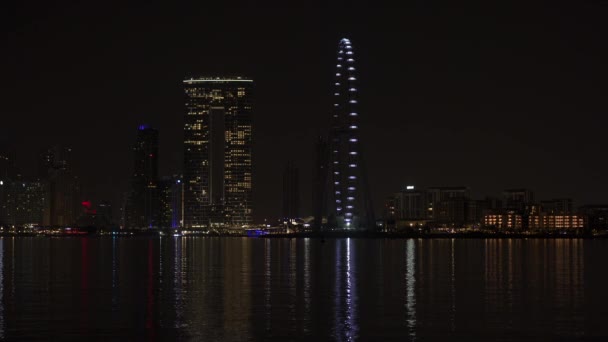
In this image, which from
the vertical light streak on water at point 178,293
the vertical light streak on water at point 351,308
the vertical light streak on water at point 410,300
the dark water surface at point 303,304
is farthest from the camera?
the vertical light streak on water at point 178,293

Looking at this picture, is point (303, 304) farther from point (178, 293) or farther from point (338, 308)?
point (178, 293)

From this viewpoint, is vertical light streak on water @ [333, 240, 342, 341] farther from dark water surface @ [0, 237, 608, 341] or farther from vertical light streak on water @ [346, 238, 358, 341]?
vertical light streak on water @ [346, 238, 358, 341]

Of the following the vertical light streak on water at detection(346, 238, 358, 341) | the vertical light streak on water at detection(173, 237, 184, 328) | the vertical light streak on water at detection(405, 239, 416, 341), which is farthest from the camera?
the vertical light streak on water at detection(173, 237, 184, 328)

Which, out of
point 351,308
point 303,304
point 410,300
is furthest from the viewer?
point 410,300

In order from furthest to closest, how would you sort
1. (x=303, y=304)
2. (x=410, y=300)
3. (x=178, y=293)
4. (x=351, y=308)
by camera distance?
(x=178, y=293), (x=410, y=300), (x=303, y=304), (x=351, y=308)

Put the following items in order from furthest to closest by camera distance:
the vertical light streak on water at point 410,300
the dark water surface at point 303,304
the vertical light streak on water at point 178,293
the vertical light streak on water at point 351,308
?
the vertical light streak on water at point 178,293 → the vertical light streak on water at point 410,300 → the dark water surface at point 303,304 → the vertical light streak on water at point 351,308

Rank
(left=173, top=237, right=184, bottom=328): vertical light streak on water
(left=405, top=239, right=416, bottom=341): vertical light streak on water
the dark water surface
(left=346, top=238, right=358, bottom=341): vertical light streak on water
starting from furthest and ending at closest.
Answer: (left=173, top=237, right=184, bottom=328): vertical light streak on water
(left=405, top=239, right=416, bottom=341): vertical light streak on water
the dark water surface
(left=346, top=238, right=358, bottom=341): vertical light streak on water

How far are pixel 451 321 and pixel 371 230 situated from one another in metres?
160

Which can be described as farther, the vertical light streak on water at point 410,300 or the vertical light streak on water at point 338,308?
the vertical light streak on water at point 410,300

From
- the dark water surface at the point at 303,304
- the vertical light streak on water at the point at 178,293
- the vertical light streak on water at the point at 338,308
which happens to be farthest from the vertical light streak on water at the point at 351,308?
the vertical light streak on water at the point at 178,293

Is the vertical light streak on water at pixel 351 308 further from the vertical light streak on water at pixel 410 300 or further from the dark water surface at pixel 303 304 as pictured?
the vertical light streak on water at pixel 410 300

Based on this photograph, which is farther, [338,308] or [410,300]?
[410,300]

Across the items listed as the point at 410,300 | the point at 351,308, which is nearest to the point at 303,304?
the point at 351,308

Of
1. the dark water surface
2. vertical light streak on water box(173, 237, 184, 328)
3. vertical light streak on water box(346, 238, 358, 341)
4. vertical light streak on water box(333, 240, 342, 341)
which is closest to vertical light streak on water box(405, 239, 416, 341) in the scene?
the dark water surface
